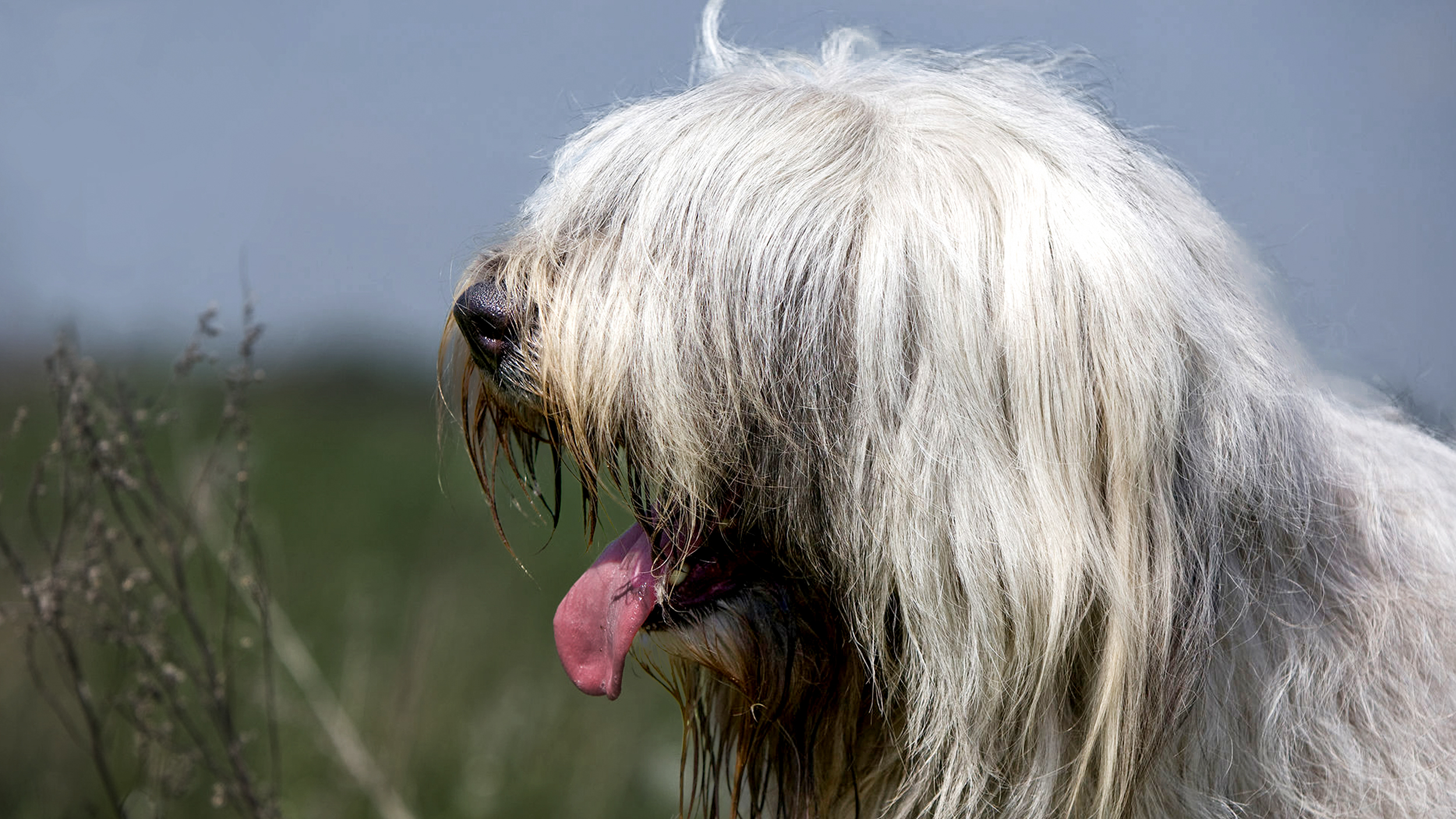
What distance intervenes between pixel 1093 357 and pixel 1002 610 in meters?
0.46

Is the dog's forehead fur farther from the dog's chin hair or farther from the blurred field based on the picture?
the blurred field

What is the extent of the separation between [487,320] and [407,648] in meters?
3.14

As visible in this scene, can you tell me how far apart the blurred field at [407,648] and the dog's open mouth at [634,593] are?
0.31 metres

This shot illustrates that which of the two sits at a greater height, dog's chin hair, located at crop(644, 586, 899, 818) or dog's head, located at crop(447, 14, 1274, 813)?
dog's head, located at crop(447, 14, 1274, 813)

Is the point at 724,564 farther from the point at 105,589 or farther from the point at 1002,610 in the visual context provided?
the point at 105,589

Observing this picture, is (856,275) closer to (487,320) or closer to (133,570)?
(487,320)

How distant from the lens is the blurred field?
155 inches

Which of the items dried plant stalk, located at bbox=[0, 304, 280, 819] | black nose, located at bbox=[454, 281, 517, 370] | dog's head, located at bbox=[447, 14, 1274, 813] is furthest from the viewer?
dried plant stalk, located at bbox=[0, 304, 280, 819]

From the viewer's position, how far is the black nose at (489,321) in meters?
2.14

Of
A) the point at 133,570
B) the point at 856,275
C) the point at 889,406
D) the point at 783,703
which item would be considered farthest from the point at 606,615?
the point at 133,570

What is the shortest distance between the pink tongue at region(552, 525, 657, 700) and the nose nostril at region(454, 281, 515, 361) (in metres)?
0.48

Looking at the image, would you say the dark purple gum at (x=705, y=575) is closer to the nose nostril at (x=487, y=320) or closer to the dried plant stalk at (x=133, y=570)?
the nose nostril at (x=487, y=320)

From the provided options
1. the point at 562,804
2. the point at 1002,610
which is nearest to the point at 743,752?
the point at 1002,610

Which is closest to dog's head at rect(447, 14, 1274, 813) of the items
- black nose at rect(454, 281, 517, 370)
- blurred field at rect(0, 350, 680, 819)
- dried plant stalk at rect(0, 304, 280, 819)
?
black nose at rect(454, 281, 517, 370)
